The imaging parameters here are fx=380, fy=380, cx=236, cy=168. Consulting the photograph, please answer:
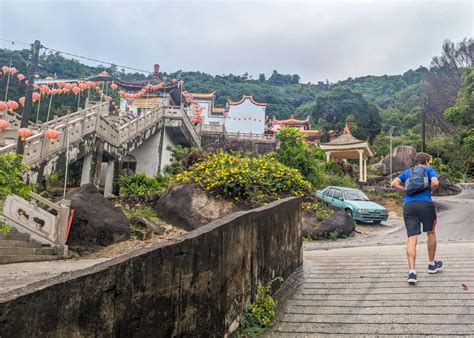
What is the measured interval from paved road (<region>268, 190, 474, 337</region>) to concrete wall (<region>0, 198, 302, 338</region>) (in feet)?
1.85

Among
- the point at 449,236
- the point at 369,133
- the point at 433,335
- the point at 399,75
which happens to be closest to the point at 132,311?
the point at 433,335

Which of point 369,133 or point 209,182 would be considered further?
point 369,133

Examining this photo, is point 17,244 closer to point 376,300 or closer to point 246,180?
point 246,180

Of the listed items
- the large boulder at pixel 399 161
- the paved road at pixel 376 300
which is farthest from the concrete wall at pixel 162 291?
the large boulder at pixel 399 161

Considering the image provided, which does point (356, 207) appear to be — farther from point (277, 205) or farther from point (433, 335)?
point (433, 335)

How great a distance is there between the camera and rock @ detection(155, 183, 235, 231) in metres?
11.5

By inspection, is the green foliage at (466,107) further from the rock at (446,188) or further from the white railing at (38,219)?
the white railing at (38,219)

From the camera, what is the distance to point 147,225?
11094 millimetres

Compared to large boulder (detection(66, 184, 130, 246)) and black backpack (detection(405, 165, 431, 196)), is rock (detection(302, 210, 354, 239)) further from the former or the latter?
black backpack (detection(405, 165, 431, 196))

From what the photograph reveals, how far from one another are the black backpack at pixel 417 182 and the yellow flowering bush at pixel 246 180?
6939mm

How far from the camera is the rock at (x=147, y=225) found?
434 inches

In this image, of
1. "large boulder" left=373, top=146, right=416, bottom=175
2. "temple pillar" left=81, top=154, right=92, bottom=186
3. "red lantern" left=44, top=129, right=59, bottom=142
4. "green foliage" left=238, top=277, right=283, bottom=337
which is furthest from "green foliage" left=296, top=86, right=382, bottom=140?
"green foliage" left=238, top=277, right=283, bottom=337

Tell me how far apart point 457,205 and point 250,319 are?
2166cm

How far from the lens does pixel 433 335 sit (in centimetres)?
334
